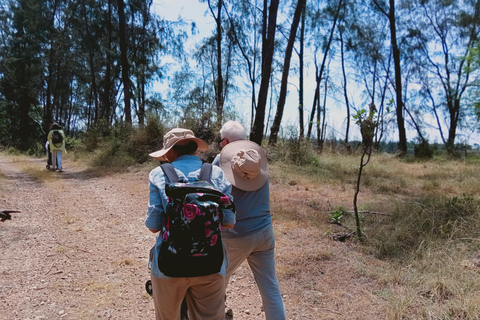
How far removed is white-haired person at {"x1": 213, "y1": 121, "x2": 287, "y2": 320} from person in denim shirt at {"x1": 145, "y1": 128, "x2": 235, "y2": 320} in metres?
0.32

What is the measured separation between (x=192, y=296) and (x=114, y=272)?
7.12ft

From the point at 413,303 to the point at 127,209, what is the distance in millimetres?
4969

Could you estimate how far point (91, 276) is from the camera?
3.72 metres

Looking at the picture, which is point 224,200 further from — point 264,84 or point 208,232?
point 264,84

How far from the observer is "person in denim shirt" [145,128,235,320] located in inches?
74.3

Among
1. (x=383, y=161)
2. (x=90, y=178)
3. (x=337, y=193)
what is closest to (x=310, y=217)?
(x=337, y=193)

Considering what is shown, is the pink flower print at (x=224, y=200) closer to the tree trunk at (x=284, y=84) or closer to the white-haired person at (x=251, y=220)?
the white-haired person at (x=251, y=220)

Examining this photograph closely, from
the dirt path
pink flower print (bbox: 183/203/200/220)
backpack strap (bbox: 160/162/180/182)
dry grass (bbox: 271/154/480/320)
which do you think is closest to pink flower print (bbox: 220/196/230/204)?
pink flower print (bbox: 183/203/200/220)

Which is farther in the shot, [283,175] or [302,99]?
[302,99]

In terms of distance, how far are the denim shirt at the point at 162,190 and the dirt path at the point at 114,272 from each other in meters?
1.48

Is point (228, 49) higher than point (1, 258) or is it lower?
higher

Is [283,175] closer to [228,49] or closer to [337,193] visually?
[337,193]

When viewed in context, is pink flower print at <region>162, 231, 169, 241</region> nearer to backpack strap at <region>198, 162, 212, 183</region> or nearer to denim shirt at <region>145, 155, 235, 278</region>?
denim shirt at <region>145, 155, 235, 278</region>

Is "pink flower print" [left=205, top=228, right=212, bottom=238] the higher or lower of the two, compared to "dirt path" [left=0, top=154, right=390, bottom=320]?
higher
